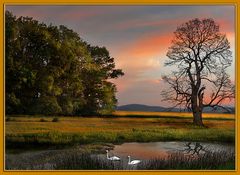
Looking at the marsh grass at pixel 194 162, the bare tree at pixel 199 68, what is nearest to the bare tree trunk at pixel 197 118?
the bare tree at pixel 199 68

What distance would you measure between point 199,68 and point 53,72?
2419 mm

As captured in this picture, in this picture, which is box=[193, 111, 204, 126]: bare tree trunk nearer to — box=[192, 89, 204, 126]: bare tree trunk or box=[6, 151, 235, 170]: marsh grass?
box=[192, 89, 204, 126]: bare tree trunk

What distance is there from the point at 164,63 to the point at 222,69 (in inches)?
37.8

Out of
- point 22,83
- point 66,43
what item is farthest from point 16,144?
point 66,43

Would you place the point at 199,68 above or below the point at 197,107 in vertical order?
above

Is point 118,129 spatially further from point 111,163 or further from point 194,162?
point 194,162

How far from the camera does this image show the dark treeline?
12.4 metres

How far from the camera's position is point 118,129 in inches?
495

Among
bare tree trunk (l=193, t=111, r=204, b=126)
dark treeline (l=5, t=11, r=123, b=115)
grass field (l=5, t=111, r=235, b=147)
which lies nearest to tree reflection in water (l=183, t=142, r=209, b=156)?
grass field (l=5, t=111, r=235, b=147)

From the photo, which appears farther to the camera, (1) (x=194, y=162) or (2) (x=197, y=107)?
(2) (x=197, y=107)

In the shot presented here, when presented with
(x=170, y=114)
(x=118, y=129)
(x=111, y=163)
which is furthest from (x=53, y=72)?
(x=170, y=114)

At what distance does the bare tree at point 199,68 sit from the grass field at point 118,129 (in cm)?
23

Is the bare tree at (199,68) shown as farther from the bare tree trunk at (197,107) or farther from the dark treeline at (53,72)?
the dark treeline at (53,72)

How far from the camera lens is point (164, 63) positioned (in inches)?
491
